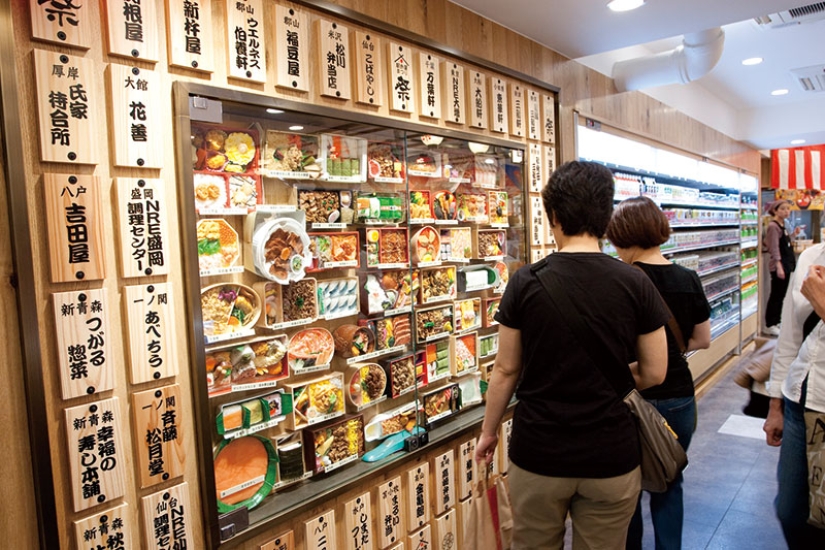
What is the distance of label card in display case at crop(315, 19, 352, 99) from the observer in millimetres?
2037

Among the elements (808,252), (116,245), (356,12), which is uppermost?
(356,12)

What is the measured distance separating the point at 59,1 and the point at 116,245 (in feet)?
2.01

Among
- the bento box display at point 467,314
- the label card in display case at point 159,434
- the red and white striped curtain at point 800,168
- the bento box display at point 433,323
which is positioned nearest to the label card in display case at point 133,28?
the label card in display case at point 159,434

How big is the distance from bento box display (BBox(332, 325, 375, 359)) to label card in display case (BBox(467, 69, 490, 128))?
1.18m

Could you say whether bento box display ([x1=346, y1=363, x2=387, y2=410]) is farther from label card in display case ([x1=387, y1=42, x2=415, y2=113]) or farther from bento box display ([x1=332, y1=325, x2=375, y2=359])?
label card in display case ([x1=387, y1=42, x2=415, y2=113])

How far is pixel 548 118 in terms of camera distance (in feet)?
11.0

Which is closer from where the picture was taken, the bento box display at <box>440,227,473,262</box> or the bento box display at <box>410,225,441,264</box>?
the bento box display at <box>410,225,441,264</box>

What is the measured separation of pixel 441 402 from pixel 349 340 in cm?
71

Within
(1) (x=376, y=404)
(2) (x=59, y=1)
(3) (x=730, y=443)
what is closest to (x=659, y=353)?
(1) (x=376, y=404)

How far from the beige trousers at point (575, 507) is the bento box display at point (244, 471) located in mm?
860

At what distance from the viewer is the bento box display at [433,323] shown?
2.63 m

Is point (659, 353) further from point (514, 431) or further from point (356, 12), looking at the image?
point (356, 12)

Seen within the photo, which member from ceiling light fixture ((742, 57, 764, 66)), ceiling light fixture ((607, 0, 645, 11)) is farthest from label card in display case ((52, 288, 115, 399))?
ceiling light fixture ((742, 57, 764, 66))

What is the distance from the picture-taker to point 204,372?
5.56 ft
